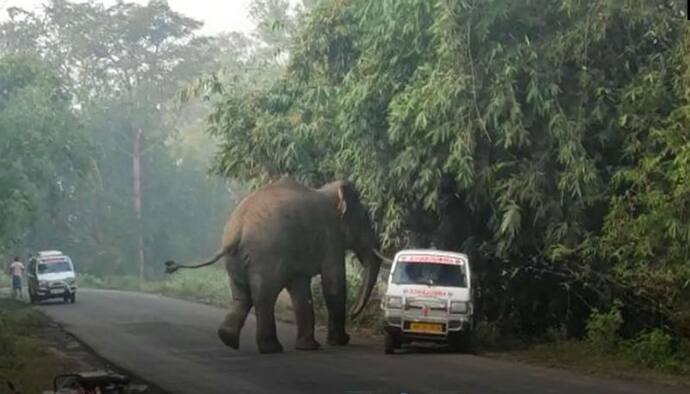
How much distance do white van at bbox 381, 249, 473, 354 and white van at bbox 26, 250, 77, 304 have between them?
24.4m

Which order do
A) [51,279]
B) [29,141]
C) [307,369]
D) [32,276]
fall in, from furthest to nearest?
[32,276], [51,279], [29,141], [307,369]

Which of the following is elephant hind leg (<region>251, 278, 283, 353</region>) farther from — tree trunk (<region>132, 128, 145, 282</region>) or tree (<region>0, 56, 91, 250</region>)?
tree trunk (<region>132, 128, 145, 282</region>)

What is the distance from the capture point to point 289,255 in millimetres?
22891

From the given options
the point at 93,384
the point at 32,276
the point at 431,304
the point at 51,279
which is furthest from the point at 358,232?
the point at 32,276

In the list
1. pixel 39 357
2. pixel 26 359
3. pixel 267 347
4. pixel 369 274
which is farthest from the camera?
pixel 369 274

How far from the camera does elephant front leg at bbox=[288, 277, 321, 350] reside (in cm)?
2219

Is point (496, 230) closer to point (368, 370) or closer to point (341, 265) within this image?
point (341, 265)

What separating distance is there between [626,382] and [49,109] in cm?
3172

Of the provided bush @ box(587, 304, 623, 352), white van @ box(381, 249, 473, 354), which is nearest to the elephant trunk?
white van @ box(381, 249, 473, 354)

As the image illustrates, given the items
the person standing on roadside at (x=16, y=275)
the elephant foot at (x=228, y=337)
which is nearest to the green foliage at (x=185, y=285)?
the person standing on roadside at (x=16, y=275)

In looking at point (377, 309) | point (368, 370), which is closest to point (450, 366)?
point (368, 370)

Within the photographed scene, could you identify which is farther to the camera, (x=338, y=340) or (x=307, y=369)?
(x=338, y=340)

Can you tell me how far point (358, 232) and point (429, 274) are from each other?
12.7 feet

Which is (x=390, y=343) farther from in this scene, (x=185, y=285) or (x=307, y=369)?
(x=185, y=285)
